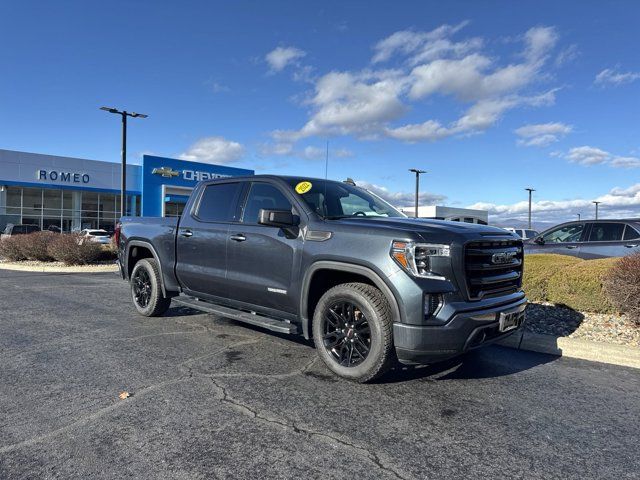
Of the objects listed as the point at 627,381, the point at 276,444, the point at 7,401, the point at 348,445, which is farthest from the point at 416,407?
the point at 7,401

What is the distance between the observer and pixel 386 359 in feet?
13.1

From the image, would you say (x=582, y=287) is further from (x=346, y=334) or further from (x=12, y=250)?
(x=12, y=250)

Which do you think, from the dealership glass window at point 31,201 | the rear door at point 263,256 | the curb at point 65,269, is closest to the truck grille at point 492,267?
the rear door at point 263,256

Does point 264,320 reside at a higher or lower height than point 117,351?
higher

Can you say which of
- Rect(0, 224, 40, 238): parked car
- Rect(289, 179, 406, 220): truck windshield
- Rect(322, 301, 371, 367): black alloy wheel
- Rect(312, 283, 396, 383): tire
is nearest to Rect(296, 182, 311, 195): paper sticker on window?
Rect(289, 179, 406, 220): truck windshield

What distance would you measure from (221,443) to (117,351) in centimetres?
265

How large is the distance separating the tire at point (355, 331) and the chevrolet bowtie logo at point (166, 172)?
30654 mm

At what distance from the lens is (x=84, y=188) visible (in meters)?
36.0

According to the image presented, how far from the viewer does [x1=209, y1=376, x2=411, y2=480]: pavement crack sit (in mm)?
2855

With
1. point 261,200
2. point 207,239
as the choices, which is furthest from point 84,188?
point 261,200

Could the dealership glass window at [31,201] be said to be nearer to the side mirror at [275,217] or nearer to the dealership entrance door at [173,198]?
the dealership entrance door at [173,198]

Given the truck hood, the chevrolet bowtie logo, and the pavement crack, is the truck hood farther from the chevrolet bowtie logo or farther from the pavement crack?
the chevrolet bowtie logo

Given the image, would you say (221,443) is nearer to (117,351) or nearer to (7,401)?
(7,401)

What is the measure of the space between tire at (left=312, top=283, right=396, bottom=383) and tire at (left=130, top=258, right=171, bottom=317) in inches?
124
